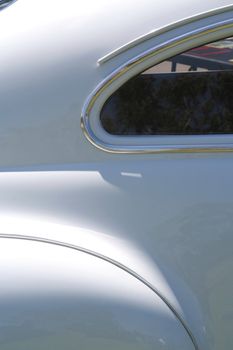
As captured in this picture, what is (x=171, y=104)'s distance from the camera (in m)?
1.48

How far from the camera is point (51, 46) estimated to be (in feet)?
4.82

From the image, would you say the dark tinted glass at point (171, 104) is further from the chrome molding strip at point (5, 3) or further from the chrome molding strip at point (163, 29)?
the chrome molding strip at point (5, 3)

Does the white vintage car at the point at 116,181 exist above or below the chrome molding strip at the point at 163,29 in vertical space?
below

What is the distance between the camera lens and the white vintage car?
132cm

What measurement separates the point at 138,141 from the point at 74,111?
19cm

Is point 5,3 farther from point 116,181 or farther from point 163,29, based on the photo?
point 116,181

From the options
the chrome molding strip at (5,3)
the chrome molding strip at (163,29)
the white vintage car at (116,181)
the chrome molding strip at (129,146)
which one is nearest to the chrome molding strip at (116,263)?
the white vintage car at (116,181)

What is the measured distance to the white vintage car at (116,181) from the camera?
52.0 inches

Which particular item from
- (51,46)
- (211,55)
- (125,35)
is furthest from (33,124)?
(211,55)

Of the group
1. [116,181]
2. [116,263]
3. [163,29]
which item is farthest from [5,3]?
[116,263]

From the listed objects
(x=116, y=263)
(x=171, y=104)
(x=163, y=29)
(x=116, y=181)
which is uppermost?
(x=163, y=29)

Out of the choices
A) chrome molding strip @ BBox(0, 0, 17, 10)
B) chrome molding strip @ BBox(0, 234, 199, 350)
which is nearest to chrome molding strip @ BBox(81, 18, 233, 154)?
chrome molding strip @ BBox(0, 234, 199, 350)

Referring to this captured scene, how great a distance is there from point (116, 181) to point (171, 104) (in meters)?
0.27

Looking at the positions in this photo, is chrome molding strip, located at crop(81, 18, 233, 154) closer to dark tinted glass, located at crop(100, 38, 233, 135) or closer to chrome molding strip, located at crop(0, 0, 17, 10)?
dark tinted glass, located at crop(100, 38, 233, 135)
